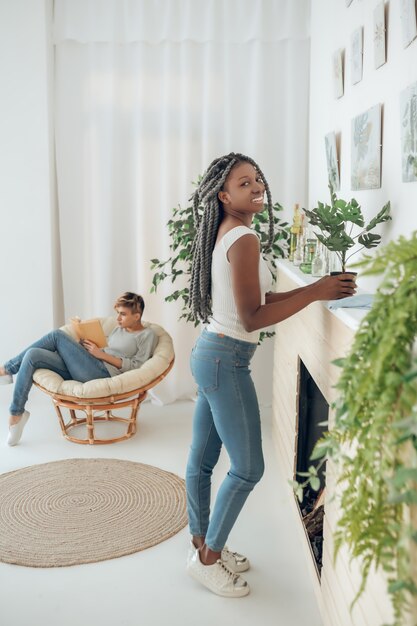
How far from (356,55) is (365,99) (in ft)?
0.78

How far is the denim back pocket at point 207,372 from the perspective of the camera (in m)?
2.21

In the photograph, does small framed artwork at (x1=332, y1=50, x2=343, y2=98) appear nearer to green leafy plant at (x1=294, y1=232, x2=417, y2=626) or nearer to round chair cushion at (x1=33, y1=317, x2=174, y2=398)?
round chair cushion at (x1=33, y1=317, x2=174, y2=398)

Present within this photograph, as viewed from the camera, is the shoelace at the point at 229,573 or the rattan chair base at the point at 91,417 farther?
the rattan chair base at the point at 91,417

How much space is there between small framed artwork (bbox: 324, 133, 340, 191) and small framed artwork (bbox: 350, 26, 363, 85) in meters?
0.37

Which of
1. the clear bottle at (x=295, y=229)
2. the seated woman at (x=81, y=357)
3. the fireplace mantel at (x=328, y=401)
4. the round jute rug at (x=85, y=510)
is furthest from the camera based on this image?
the seated woman at (x=81, y=357)

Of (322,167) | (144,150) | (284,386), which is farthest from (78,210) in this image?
(284,386)

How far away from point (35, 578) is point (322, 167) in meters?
2.44

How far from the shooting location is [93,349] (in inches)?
160

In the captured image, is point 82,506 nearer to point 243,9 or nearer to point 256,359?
point 256,359

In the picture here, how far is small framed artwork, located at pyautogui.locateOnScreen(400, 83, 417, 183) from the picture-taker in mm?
2104

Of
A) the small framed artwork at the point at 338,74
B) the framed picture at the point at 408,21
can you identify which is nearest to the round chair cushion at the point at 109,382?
the small framed artwork at the point at 338,74

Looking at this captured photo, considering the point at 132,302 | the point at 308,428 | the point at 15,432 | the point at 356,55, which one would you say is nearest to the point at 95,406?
the point at 15,432

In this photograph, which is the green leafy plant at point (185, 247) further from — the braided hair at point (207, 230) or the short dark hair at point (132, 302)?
the braided hair at point (207, 230)

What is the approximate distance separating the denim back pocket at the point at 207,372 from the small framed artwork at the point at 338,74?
158 cm
